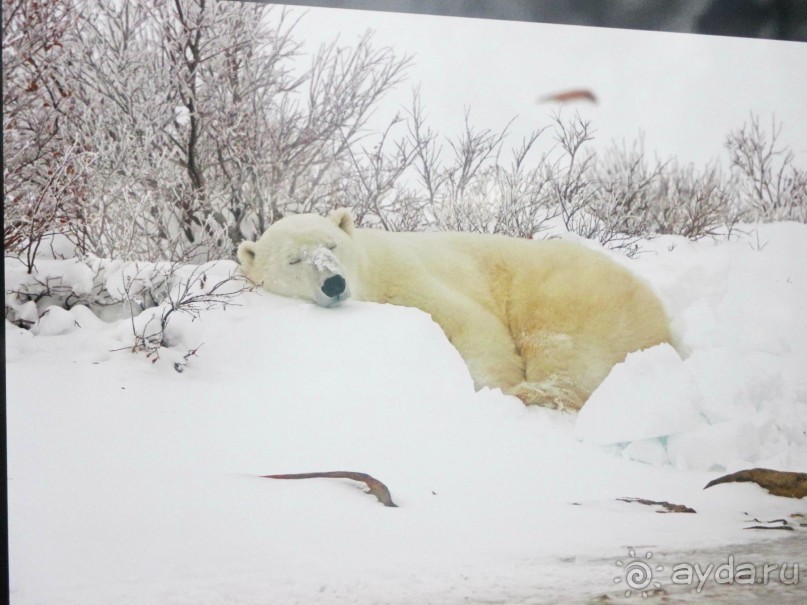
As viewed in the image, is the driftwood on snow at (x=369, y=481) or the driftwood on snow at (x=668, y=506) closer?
the driftwood on snow at (x=369, y=481)

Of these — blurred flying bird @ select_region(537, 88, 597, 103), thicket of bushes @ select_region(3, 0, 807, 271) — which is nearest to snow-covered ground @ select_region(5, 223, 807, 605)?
thicket of bushes @ select_region(3, 0, 807, 271)

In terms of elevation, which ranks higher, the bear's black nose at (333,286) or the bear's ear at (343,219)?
the bear's ear at (343,219)

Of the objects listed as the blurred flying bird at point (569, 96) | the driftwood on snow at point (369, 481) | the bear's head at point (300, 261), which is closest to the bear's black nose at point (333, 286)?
the bear's head at point (300, 261)

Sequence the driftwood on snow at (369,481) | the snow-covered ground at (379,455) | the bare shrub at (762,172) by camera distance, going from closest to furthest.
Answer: the snow-covered ground at (379,455) → the driftwood on snow at (369,481) → the bare shrub at (762,172)

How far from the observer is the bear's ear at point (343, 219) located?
1972mm

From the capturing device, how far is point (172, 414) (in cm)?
184

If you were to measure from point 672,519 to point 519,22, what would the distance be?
151 centimetres

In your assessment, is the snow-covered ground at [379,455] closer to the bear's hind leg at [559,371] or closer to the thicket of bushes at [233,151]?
the bear's hind leg at [559,371]

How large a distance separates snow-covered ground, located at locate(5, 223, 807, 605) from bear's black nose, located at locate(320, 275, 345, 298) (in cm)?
5

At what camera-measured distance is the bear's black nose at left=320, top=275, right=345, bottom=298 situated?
1.93 metres

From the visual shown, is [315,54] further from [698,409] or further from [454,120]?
[698,409]

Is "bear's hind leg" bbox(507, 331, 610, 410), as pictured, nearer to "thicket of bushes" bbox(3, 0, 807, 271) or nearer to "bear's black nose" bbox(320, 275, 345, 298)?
"thicket of bushes" bbox(3, 0, 807, 271)

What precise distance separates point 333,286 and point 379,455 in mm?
466

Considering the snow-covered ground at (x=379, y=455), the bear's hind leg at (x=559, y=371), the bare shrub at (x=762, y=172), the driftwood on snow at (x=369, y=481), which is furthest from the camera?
the bare shrub at (x=762, y=172)
